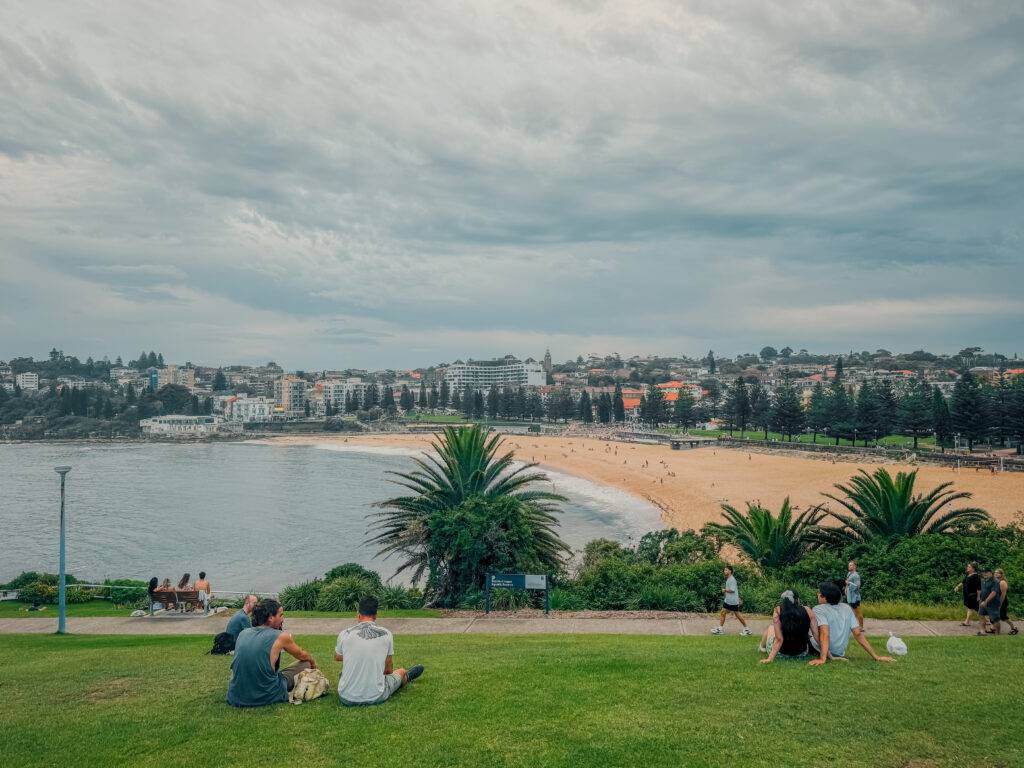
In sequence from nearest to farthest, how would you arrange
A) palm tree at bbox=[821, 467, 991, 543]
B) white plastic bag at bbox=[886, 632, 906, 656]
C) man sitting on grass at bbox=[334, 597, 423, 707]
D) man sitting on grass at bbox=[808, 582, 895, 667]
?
man sitting on grass at bbox=[334, 597, 423, 707], man sitting on grass at bbox=[808, 582, 895, 667], white plastic bag at bbox=[886, 632, 906, 656], palm tree at bbox=[821, 467, 991, 543]

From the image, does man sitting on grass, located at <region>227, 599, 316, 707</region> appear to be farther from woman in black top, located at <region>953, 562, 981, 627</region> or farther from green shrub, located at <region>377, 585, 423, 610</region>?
woman in black top, located at <region>953, 562, 981, 627</region>

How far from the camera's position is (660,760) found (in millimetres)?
5336

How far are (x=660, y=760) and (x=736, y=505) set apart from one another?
4120 cm

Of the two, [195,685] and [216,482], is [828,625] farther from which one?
[216,482]

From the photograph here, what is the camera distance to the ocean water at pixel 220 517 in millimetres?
31062

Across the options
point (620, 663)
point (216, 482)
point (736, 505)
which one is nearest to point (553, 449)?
point (216, 482)

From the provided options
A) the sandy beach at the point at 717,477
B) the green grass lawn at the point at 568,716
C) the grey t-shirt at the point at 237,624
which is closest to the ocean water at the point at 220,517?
the sandy beach at the point at 717,477

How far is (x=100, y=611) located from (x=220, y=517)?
99.6ft

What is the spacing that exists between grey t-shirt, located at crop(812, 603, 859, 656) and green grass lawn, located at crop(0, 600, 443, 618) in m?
7.87

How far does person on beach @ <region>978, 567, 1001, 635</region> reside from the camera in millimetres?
10430

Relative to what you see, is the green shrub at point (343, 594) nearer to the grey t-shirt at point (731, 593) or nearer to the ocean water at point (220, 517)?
the grey t-shirt at point (731, 593)

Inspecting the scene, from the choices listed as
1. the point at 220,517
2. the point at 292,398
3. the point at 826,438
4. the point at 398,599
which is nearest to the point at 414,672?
the point at 398,599

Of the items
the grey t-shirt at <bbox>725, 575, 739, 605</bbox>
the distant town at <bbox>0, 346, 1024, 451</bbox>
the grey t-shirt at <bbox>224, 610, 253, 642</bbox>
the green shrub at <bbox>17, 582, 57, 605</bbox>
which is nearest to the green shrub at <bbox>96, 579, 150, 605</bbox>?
the green shrub at <bbox>17, 582, 57, 605</bbox>

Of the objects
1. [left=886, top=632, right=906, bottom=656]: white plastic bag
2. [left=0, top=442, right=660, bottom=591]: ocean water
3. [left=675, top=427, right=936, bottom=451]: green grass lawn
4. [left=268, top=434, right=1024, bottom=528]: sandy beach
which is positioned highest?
[left=886, top=632, right=906, bottom=656]: white plastic bag
